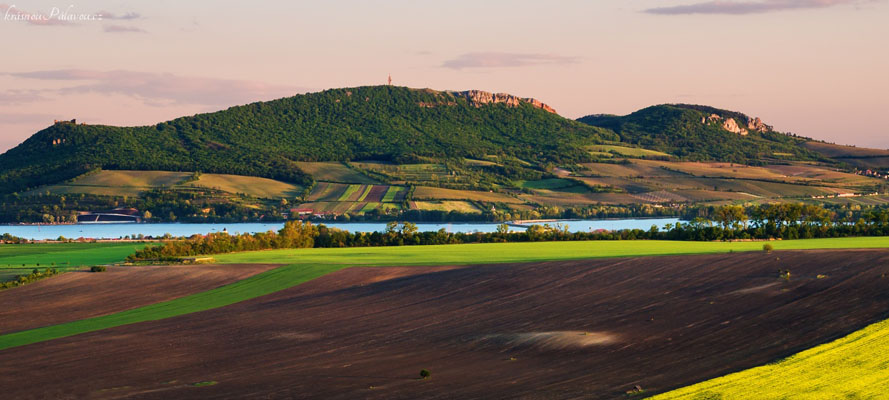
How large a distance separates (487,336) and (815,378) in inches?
675

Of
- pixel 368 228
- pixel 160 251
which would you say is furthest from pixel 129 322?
pixel 368 228

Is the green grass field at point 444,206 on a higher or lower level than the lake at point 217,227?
higher

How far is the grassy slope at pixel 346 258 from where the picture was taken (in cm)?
5484

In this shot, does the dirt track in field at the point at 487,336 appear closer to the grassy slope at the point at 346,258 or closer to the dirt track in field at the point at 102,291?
the grassy slope at the point at 346,258

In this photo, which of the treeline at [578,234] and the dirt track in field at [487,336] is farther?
the treeline at [578,234]

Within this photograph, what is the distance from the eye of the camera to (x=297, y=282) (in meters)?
71.0

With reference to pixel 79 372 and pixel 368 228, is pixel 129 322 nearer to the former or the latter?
pixel 79 372

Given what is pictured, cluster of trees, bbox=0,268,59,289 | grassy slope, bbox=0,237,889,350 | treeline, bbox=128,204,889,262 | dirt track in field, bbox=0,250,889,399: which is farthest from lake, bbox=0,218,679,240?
dirt track in field, bbox=0,250,889,399

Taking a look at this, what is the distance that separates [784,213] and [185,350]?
7908 cm

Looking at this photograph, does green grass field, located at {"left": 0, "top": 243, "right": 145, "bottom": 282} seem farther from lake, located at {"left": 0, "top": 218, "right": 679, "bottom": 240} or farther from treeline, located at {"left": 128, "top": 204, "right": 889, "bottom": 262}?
lake, located at {"left": 0, "top": 218, "right": 679, "bottom": 240}

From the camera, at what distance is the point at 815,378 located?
106 feet

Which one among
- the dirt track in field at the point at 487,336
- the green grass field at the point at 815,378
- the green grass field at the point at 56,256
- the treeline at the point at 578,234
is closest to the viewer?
the green grass field at the point at 815,378

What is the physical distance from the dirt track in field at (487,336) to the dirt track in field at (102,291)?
7.63 metres

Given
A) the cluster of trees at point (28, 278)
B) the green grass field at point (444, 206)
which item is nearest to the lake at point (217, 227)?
the green grass field at point (444, 206)
